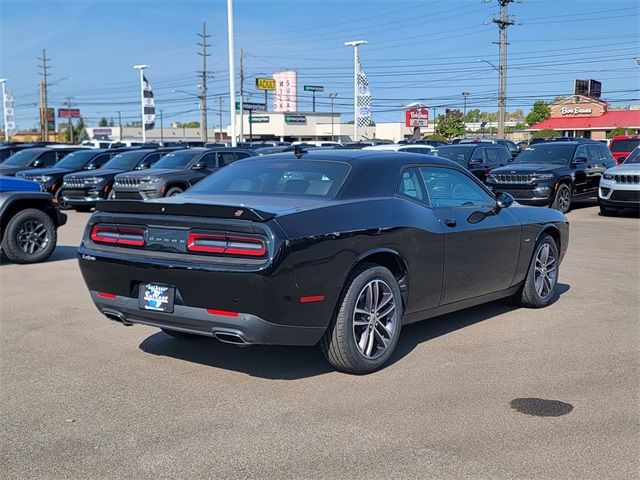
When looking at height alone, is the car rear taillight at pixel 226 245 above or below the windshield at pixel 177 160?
below

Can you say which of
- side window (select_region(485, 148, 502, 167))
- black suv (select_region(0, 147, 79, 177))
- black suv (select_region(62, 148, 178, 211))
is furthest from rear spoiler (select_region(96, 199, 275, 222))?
black suv (select_region(0, 147, 79, 177))

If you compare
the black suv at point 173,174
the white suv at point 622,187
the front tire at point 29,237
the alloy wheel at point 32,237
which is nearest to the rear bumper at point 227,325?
the front tire at point 29,237

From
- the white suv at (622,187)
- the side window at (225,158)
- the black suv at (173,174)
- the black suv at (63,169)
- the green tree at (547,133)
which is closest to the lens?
the white suv at (622,187)

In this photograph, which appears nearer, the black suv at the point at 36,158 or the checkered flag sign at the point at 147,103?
the black suv at the point at 36,158

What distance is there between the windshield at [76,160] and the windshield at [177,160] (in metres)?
4.76

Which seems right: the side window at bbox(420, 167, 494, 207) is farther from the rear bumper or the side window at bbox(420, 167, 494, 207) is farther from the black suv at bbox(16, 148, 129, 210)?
the black suv at bbox(16, 148, 129, 210)

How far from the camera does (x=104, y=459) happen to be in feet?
12.9

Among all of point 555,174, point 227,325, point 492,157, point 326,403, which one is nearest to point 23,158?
point 492,157

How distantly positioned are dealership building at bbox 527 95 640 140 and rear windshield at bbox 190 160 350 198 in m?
73.6

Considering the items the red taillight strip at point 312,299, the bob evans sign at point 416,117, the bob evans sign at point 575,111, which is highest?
the bob evans sign at point 575,111

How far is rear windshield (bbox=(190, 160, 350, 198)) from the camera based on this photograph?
5.70 metres

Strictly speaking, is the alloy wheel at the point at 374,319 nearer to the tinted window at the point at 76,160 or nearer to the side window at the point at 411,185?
the side window at the point at 411,185

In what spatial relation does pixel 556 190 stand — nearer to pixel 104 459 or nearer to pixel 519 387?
pixel 519 387

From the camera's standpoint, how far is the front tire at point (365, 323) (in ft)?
16.8
